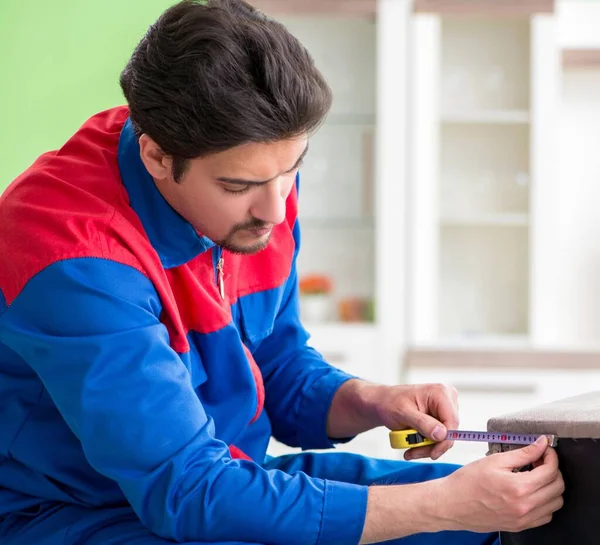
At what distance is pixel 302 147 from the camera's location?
128 centimetres

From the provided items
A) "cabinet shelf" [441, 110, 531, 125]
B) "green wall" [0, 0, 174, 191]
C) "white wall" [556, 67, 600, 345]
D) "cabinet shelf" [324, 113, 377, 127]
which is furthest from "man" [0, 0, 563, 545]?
"white wall" [556, 67, 600, 345]

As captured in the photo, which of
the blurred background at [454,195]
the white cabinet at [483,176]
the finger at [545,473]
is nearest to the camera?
the finger at [545,473]

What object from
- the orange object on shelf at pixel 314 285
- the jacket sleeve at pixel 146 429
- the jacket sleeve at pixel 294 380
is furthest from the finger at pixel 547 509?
the orange object on shelf at pixel 314 285

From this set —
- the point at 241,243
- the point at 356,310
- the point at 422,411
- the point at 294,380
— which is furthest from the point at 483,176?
the point at 241,243

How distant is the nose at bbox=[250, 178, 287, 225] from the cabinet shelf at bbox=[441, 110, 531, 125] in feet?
7.67

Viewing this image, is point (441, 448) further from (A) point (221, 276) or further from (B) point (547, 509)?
(A) point (221, 276)

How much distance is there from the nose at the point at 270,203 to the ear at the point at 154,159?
129mm

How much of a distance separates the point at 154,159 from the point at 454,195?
2.57 metres

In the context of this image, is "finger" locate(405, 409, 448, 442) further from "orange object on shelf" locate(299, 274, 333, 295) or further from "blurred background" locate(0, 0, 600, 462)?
"orange object on shelf" locate(299, 274, 333, 295)

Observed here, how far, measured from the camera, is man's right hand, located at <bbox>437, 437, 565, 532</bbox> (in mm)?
1123

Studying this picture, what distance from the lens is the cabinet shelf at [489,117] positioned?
11.4 feet

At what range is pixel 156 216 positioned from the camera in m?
1.30

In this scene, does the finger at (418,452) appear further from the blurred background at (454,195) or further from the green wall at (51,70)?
the blurred background at (454,195)

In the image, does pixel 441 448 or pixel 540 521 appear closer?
pixel 540 521
